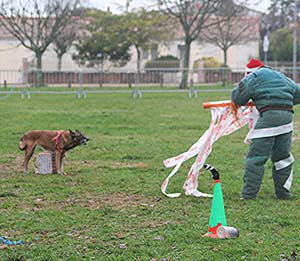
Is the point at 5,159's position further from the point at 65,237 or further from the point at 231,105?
the point at 65,237

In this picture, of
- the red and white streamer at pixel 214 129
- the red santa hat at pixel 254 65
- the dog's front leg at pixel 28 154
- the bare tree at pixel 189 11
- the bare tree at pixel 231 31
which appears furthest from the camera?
the bare tree at pixel 231 31

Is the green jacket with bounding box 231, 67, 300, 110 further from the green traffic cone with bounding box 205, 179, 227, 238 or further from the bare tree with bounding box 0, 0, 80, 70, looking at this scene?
the bare tree with bounding box 0, 0, 80, 70

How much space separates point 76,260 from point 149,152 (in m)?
6.76

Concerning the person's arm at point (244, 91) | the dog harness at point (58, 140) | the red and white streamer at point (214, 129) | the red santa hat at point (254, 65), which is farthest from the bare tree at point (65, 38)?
the person's arm at point (244, 91)

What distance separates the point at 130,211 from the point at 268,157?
5.76ft

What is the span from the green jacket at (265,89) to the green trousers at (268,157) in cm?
16

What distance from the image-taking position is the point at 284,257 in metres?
5.24

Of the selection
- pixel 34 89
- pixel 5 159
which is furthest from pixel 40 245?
pixel 34 89

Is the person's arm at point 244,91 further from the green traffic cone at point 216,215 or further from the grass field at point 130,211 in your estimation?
the green traffic cone at point 216,215

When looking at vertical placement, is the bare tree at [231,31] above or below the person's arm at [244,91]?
above

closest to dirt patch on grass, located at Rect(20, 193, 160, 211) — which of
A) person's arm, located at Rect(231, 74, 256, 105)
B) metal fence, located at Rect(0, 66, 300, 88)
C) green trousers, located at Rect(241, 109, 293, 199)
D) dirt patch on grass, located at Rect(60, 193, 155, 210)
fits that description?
dirt patch on grass, located at Rect(60, 193, 155, 210)

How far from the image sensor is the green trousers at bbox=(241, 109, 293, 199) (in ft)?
24.5

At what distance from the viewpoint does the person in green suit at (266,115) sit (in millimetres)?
7418

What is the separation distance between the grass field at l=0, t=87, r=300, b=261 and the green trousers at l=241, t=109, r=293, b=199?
167 mm
